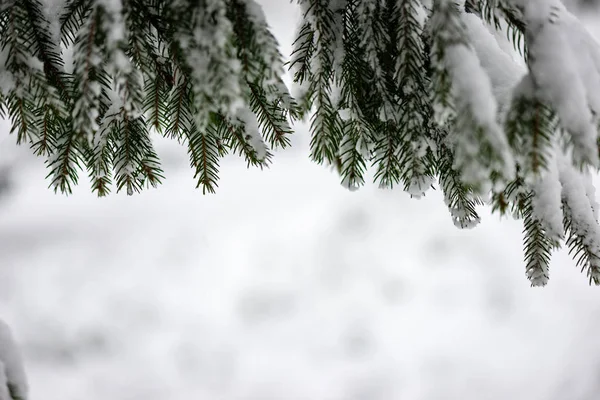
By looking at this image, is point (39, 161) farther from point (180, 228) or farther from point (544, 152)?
point (544, 152)

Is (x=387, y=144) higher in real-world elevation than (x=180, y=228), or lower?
lower

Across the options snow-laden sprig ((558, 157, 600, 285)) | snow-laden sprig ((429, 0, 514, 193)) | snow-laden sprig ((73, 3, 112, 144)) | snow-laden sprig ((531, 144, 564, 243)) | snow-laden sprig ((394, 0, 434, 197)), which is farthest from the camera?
snow-laden sprig ((558, 157, 600, 285))

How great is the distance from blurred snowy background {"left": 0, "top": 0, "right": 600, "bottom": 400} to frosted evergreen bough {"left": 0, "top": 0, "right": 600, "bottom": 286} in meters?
3.96

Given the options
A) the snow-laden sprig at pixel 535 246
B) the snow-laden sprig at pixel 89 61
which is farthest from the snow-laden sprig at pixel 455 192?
the snow-laden sprig at pixel 89 61

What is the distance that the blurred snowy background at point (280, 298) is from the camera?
5023 mm

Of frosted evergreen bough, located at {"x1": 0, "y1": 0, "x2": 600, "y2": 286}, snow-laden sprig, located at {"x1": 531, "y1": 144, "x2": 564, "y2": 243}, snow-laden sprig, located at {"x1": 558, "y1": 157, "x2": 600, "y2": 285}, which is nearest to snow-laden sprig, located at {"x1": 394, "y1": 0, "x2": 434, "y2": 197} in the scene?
frosted evergreen bough, located at {"x1": 0, "y1": 0, "x2": 600, "y2": 286}

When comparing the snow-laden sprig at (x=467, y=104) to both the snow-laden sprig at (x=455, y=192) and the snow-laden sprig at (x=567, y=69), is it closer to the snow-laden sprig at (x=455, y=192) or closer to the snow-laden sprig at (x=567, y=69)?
the snow-laden sprig at (x=567, y=69)

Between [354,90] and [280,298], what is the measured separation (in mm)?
4442


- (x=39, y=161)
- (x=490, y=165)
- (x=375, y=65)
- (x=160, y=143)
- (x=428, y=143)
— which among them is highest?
(x=160, y=143)

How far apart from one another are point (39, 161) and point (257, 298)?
3476 millimetres

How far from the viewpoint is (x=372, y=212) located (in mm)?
5730

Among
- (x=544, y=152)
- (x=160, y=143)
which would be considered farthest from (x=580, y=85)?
(x=160, y=143)

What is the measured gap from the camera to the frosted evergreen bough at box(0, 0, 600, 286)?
0.84m

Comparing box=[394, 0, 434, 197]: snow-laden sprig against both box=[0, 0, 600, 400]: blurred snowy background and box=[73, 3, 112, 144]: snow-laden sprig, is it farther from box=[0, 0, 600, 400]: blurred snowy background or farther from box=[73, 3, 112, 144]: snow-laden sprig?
box=[0, 0, 600, 400]: blurred snowy background
